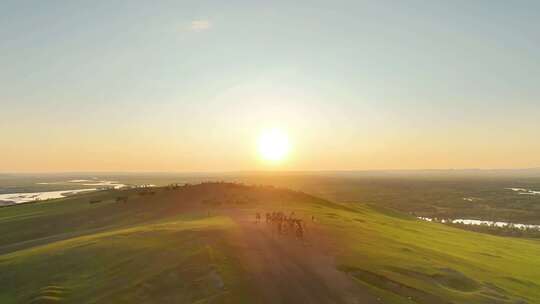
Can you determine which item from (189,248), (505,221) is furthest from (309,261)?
(505,221)

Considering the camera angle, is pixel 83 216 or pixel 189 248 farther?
pixel 83 216

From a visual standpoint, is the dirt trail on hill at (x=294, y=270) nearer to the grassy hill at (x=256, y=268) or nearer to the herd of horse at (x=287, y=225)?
the grassy hill at (x=256, y=268)

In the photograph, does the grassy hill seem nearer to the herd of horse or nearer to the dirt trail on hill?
the dirt trail on hill

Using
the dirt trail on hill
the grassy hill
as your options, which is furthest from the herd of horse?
the grassy hill

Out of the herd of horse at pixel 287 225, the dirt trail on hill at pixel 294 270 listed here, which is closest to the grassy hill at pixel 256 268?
the dirt trail on hill at pixel 294 270

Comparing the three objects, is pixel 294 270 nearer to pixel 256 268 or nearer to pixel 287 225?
pixel 256 268

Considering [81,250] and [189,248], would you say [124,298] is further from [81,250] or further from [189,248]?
[81,250]

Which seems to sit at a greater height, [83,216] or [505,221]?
[83,216]

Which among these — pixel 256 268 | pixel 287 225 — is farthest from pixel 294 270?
pixel 287 225

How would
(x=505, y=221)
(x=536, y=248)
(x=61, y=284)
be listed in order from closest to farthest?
(x=61, y=284) < (x=536, y=248) < (x=505, y=221)
